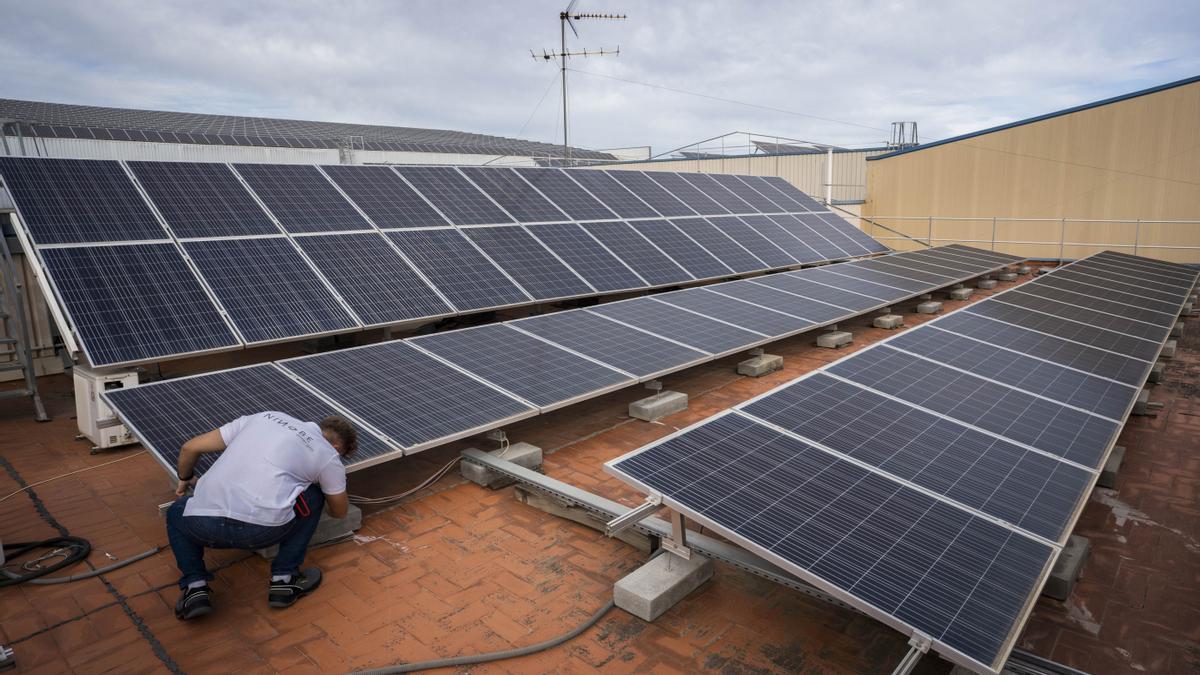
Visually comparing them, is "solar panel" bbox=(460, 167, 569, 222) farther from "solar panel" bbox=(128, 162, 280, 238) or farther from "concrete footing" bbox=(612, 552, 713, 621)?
"concrete footing" bbox=(612, 552, 713, 621)

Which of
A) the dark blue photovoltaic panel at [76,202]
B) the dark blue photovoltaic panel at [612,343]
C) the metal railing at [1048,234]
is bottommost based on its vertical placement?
the dark blue photovoltaic panel at [612,343]

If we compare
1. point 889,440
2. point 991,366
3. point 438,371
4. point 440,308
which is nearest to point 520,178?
point 440,308

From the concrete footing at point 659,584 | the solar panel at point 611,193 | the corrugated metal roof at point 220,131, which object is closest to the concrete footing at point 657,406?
the concrete footing at point 659,584

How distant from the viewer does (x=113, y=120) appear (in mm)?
27438

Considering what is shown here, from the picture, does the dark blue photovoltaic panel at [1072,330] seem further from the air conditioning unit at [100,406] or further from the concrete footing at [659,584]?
the air conditioning unit at [100,406]

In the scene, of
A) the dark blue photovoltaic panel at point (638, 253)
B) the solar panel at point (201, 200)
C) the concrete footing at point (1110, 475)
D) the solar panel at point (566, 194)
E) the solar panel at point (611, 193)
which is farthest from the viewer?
the solar panel at point (611, 193)

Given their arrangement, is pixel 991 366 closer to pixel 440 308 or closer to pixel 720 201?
pixel 440 308

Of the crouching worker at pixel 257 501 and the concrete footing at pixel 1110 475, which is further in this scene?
the concrete footing at pixel 1110 475

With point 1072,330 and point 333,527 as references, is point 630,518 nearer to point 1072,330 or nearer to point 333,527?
point 333,527

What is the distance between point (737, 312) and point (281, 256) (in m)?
6.88

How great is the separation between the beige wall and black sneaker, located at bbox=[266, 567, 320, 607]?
82.6 feet

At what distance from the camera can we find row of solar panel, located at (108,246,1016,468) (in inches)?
236

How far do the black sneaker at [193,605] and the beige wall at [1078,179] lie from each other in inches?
1017

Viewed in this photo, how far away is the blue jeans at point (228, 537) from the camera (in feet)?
14.8
